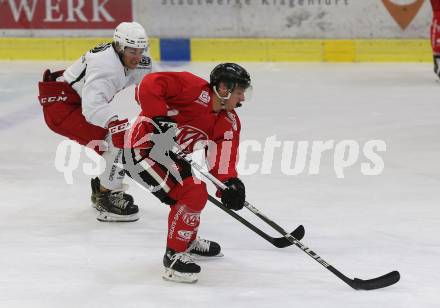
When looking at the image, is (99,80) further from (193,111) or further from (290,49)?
(290,49)

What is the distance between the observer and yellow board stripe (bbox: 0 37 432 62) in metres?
9.16

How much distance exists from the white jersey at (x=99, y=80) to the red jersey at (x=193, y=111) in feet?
1.76

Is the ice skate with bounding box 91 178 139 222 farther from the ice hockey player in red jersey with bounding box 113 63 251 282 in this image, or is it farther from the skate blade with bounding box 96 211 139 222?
the ice hockey player in red jersey with bounding box 113 63 251 282

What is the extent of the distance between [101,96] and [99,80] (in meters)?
0.08

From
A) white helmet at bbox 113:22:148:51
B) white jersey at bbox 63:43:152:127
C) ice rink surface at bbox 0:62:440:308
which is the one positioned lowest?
ice rink surface at bbox 0:62:440:308

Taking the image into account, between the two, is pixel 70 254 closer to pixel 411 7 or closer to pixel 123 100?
pixel 123 100

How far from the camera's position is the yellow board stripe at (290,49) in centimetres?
916

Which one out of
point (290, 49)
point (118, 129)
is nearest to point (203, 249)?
point (118, 129)

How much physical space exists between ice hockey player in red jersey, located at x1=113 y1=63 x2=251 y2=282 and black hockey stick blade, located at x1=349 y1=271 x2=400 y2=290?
0.55 m

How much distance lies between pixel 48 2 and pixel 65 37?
1.24 feet

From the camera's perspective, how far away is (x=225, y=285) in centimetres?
385

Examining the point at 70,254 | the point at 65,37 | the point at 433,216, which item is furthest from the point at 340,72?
the point at 70,254

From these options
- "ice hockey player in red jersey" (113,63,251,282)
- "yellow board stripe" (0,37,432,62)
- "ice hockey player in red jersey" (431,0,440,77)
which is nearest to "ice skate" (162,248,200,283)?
"ice hockey player in red jersey" (113,63,251,282)

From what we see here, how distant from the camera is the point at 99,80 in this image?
15.1 feet
